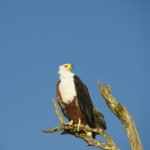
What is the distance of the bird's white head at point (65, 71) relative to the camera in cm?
1033

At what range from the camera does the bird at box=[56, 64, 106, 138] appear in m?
10.0

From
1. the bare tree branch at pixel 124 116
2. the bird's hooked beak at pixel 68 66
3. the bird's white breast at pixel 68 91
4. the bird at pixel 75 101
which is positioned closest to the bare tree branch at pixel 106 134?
the bare tree branch at pixel 124 116

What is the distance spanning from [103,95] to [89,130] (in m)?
1.20

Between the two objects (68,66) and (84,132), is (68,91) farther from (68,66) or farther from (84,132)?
(84,132)

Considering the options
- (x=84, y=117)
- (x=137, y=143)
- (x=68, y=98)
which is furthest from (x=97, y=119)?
(x=137, y=143)

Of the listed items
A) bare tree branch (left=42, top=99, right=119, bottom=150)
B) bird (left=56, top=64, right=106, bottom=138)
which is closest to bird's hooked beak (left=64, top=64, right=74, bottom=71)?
bird (left=56, top=64, right=106, bottom=138)

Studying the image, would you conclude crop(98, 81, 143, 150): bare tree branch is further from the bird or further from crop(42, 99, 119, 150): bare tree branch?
the bird

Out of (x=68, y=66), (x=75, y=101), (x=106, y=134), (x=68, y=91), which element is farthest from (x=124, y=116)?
(x=68, y=66)

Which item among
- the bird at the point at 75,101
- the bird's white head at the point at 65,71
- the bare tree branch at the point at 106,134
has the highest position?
the bird's white head at the point at 65,71

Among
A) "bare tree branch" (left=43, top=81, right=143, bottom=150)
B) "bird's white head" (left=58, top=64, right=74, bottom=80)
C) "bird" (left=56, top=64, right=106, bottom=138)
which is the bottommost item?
"bare tree branch" (left=43, top=81, right=143, bottom=150)

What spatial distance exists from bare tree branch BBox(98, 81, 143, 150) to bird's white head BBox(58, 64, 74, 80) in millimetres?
1602

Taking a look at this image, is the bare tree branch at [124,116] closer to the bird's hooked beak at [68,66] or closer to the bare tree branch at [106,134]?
the bare tree branch at [106,134]

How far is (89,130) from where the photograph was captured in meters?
9.42

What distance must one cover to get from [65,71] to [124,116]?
2683 millimetres
